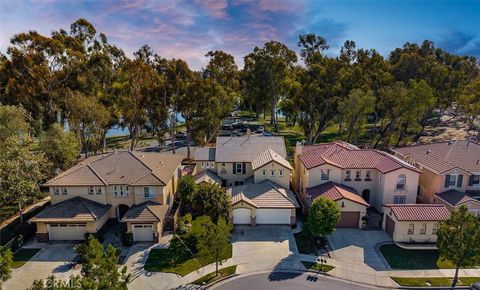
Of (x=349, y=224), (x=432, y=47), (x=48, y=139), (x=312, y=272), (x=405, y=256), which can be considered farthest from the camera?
(x=432, y=47)

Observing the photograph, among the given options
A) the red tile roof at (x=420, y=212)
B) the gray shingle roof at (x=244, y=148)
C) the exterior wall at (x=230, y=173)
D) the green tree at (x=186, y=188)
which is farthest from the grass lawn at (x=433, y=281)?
the green tree at (x=186, y=188)

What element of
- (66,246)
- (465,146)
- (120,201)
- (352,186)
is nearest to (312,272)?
(352,186)

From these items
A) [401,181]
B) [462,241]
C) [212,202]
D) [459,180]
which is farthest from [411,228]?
[212,202]

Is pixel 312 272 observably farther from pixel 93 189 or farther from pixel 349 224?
pixel 93 189

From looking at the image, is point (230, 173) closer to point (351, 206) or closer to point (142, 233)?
point (142, 233)

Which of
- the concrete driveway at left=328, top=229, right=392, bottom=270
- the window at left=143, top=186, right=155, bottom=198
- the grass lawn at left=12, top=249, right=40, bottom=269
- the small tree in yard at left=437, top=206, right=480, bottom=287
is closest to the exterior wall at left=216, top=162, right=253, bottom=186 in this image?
the window at left=143, top=186, right=155, bottom=198

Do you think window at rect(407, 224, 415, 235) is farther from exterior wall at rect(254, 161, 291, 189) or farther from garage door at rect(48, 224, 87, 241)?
garage door at rect(48, 224, 87, 241)

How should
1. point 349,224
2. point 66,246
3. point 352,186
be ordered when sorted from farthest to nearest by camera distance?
point 352,186
point 349,224
point 66,246
